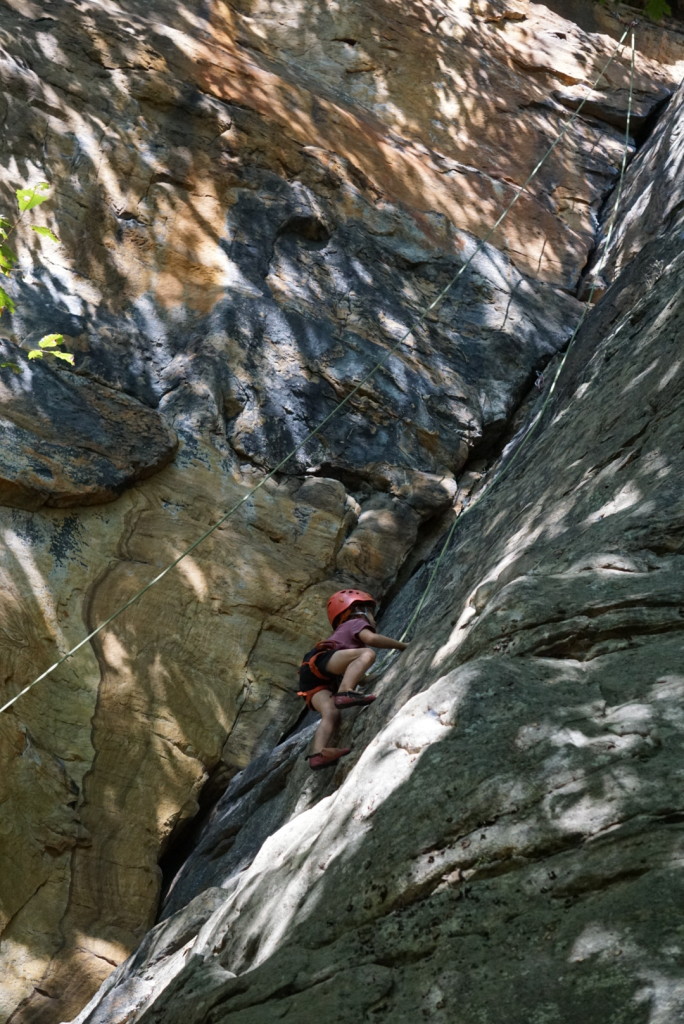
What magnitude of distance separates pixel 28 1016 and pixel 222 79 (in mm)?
8044

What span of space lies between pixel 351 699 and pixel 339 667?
1.40ft

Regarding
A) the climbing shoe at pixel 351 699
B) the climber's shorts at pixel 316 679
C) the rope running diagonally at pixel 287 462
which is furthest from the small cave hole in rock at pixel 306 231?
the climbing shoe at pixel 351 699

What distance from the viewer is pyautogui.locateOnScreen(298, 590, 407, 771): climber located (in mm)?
Answer: 5367

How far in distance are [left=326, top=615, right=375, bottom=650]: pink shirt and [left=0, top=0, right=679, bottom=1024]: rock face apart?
1.56 ft

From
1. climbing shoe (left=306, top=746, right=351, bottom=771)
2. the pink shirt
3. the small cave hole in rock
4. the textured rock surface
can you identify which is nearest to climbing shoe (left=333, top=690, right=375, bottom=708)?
the textured rock surface

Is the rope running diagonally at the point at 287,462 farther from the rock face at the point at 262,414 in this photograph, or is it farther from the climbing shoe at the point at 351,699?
the climbing shoe at the point at 351,699

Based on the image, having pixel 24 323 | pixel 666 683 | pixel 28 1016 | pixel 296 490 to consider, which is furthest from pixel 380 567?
pixel 666 683

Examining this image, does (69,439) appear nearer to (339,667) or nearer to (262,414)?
(262,414)

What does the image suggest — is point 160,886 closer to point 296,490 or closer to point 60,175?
point 296,490

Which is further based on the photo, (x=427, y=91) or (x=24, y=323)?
(x=427, y=91)

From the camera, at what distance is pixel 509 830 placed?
3.04m

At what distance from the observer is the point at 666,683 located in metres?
3.36

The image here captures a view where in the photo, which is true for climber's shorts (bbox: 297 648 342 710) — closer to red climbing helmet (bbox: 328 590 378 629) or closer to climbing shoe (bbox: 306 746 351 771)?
red climbing helmet (bbox: 328 590 378 629)

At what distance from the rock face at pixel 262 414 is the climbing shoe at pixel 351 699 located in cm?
23
